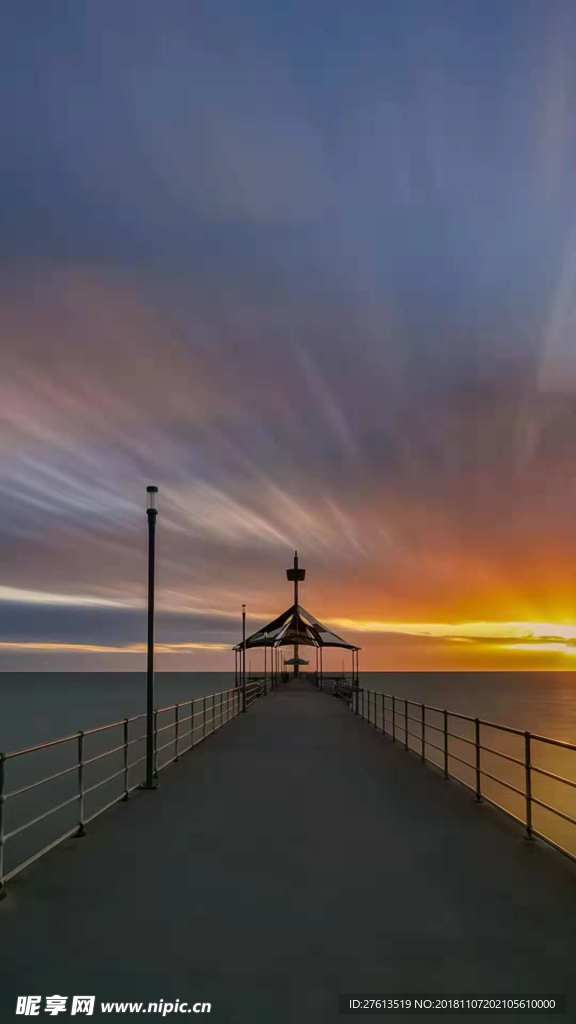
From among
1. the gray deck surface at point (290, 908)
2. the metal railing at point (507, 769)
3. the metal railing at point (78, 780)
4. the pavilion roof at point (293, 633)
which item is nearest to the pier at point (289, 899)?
the gray deck surface at point (290, 908)

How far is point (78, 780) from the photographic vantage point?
11.6 metres

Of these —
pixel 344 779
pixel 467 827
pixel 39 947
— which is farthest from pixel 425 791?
pixel 39 947

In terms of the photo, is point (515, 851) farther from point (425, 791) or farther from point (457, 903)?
point (425, 791)

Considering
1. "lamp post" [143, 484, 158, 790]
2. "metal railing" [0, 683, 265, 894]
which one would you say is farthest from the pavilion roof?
"lamp post" [143, 484, 158, 790]

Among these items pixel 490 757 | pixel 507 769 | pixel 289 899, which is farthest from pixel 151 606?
pixel 490 757

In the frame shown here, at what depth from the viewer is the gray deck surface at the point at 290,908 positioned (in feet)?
16.6

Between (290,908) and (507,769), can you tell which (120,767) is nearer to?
(507,769)

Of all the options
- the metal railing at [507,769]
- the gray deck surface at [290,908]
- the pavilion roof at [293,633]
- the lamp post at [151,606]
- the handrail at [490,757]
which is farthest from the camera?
the pavilion roof at [293,633]

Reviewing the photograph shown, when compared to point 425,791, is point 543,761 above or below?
below

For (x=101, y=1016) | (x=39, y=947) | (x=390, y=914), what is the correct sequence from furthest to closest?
(x=390, y=914) → (x=39, y=947) → (x=101, y=1016)

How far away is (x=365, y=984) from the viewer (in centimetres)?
504

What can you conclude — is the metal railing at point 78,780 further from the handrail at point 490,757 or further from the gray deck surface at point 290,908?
the handrail at point 490,757

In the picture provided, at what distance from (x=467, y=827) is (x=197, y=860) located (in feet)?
10.9

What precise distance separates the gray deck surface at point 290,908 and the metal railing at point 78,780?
2.45 ft
